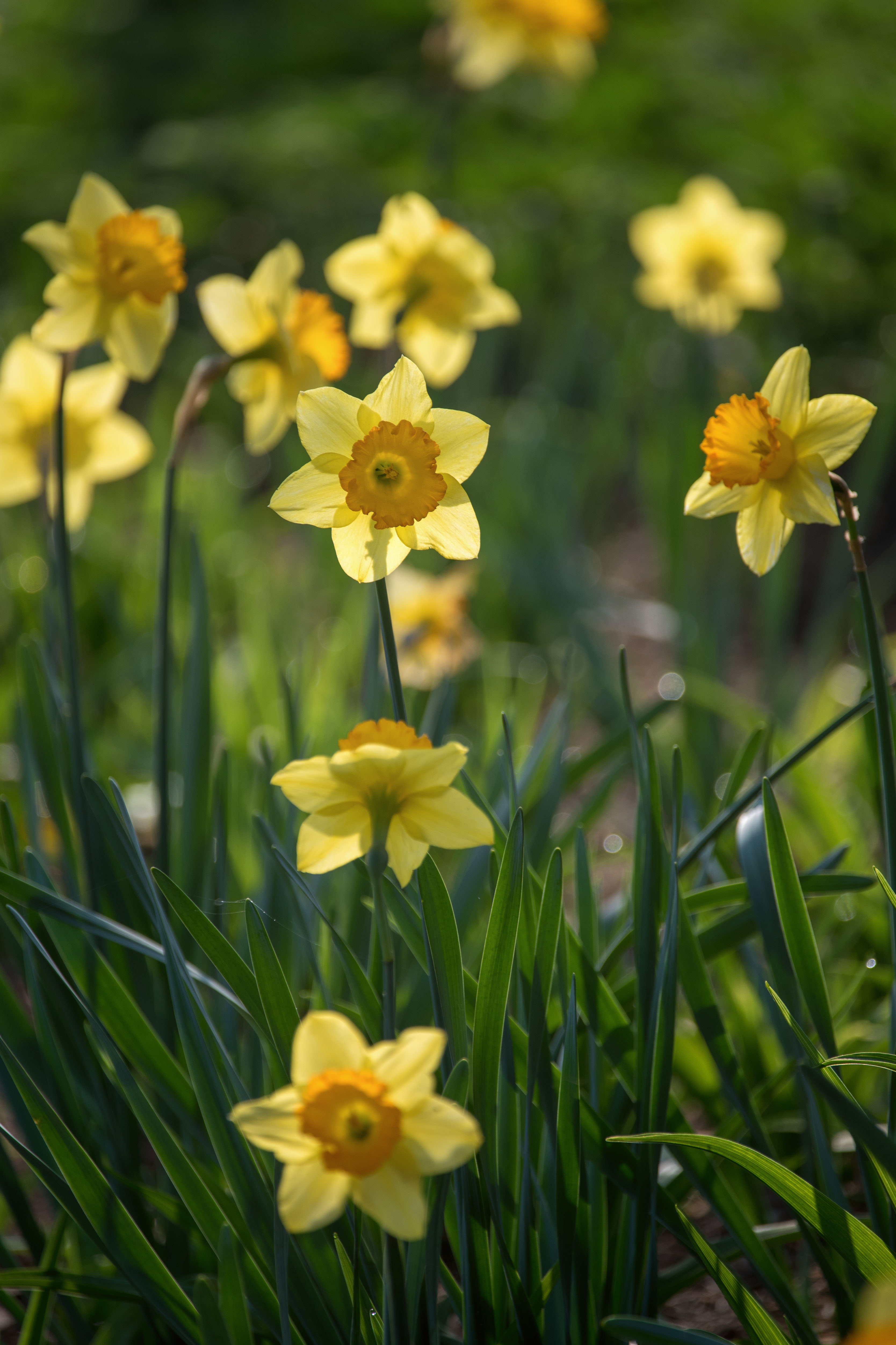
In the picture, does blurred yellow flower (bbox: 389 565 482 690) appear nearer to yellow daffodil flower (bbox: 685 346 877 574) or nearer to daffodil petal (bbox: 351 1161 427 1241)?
yellow daffodil flower (bbox: 685 346 877 574)

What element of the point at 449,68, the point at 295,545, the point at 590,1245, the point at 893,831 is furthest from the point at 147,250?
the point at 295,545

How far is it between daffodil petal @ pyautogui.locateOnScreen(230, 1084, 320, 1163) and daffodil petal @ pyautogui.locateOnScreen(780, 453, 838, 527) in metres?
0.48

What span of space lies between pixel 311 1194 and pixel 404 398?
1.56 feet

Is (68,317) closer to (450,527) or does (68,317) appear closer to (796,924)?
(450,527)

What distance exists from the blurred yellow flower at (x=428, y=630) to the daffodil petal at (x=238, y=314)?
750mm

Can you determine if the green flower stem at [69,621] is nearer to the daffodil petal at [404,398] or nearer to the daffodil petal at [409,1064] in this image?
the daffodil petal at [404,398]

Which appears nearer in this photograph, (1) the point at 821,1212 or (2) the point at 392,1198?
(2) the point at 392,1198

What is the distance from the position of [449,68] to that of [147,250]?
74.7 inches

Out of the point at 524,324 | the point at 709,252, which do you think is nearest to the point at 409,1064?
the point at 709,252

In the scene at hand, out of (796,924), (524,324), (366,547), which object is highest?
(524,324)

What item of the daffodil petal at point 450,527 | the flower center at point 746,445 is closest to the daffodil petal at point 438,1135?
the daffodil petal at point 450,527

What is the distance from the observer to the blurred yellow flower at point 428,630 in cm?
176

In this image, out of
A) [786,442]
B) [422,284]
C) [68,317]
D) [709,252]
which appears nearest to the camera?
[786,442]

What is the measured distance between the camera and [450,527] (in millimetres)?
694
